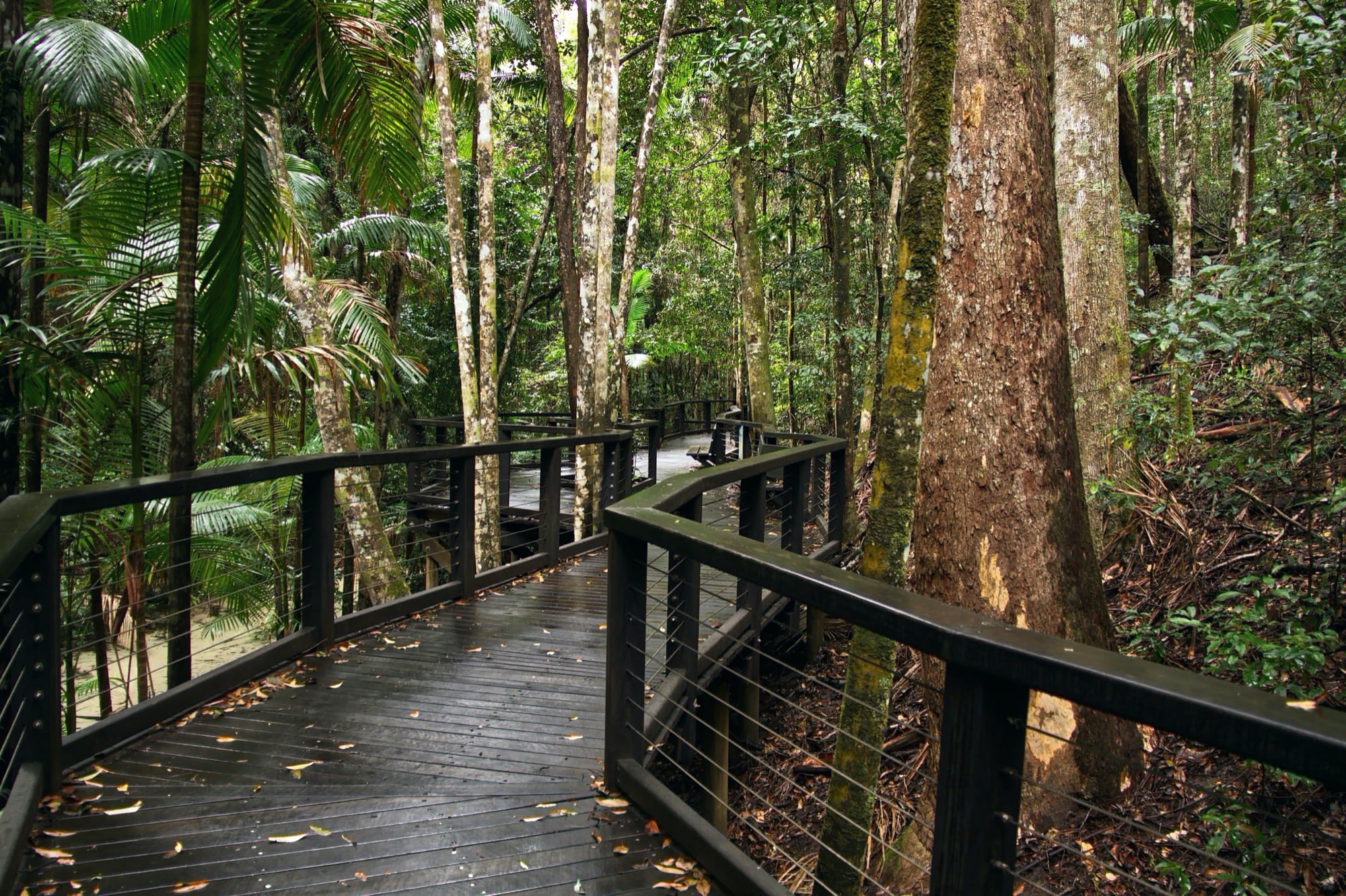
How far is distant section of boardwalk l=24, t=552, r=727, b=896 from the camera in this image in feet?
9.10

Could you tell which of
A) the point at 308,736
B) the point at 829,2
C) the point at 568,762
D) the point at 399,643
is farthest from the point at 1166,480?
the point at 829,2

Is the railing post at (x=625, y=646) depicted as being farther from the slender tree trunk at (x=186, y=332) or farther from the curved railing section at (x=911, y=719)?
the slender tree trunk at (x=186, y=332)

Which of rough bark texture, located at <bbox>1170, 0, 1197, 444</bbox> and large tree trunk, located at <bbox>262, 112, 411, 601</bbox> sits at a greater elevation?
rough bark texture, located at <bbox>1170, 0, 1197, 444</bbox>

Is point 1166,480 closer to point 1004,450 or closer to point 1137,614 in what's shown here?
point 1137,614

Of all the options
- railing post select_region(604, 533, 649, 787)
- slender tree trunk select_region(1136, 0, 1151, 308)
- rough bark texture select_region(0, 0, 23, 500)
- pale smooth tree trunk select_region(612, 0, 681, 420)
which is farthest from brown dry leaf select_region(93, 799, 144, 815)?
slender tree trunk select_region(1136, 0, 1151, 308)

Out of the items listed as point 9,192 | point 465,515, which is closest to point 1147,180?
point 465,515

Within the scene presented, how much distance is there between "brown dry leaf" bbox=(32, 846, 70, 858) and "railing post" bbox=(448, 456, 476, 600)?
3646 mm

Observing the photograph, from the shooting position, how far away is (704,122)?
18531mm

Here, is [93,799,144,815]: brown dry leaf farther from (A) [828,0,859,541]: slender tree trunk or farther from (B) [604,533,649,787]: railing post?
(A) [828,0,859,541]: slender tree trunk

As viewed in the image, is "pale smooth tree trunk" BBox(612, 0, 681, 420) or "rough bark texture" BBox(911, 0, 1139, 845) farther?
"pale smooth tree trunk" BBox(612, 0, 681, 420)

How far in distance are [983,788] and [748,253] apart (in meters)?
9.70

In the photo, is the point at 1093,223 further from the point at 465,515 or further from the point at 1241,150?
the point at 1241,150

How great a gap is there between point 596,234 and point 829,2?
629 centimetres

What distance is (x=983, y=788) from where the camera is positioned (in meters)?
1.69
